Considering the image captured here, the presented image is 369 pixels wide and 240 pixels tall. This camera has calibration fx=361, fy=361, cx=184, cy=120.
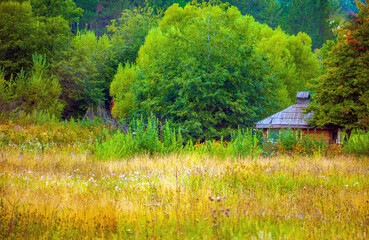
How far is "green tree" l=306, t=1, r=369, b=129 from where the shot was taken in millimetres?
16047

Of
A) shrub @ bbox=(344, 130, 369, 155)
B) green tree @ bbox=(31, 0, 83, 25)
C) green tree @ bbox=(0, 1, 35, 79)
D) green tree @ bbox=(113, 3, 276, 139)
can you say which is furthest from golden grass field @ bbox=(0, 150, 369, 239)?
green tree @ bbox=(31, 0, 83, 25)

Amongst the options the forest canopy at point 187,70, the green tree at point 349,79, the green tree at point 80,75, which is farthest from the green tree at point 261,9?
the green tree at point 349,79

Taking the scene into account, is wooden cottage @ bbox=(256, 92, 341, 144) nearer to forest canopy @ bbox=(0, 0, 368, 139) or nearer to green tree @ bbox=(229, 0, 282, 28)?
forest canopy @ bbox=(0, 0, 368, 139)

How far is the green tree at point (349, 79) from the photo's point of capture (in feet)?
52.6

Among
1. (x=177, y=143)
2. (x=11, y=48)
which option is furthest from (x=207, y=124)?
(x=11, y=48)

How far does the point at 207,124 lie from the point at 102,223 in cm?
1737

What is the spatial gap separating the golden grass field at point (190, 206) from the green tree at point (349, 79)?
8320mm

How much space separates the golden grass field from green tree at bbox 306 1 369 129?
8320mm

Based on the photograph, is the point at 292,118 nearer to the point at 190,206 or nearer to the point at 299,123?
the point at 299,123

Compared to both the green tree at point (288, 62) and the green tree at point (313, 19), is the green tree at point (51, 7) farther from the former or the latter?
the green tree at point (313, 19)

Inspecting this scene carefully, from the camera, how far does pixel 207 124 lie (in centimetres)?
2186

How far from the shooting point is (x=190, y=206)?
536 cm

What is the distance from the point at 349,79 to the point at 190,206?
13.9m

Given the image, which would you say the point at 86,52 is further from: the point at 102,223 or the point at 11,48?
the point at 102,223
